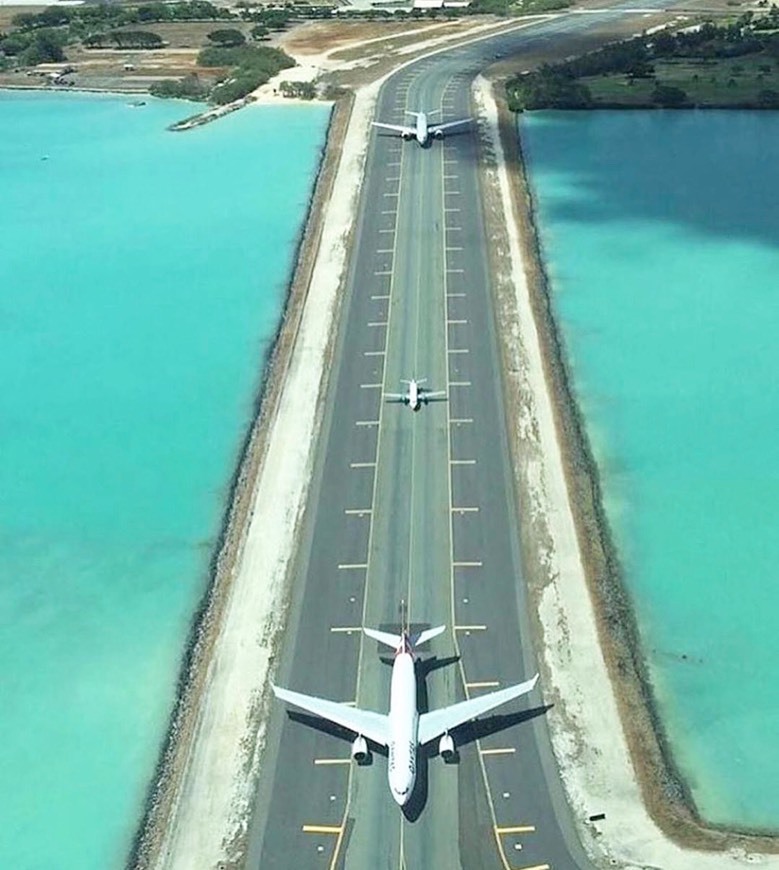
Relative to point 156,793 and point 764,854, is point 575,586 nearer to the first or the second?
point 764,854

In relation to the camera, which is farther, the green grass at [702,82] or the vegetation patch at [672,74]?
the green grass at [702,82]

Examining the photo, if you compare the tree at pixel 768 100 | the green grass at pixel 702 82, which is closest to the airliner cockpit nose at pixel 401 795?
the green grass at pixel 702 82

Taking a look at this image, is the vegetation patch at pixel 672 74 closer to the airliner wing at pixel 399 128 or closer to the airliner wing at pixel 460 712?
the airliner wing at pixel 399 128

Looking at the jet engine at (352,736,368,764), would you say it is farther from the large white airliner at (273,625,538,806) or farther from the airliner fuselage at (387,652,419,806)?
the airliner fuselage at (387,652,419,806)

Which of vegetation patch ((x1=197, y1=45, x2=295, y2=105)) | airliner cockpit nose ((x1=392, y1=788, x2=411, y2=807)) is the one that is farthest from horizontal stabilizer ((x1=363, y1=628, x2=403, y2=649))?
vegetation patch ((x1=197, y1=45, x2=295, y2=105))

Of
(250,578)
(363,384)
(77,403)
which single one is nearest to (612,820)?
(250,578)

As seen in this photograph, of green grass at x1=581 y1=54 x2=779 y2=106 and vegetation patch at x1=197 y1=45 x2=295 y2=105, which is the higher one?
vegetation patch at x1=197 y1=45 x2=295 y2=105
